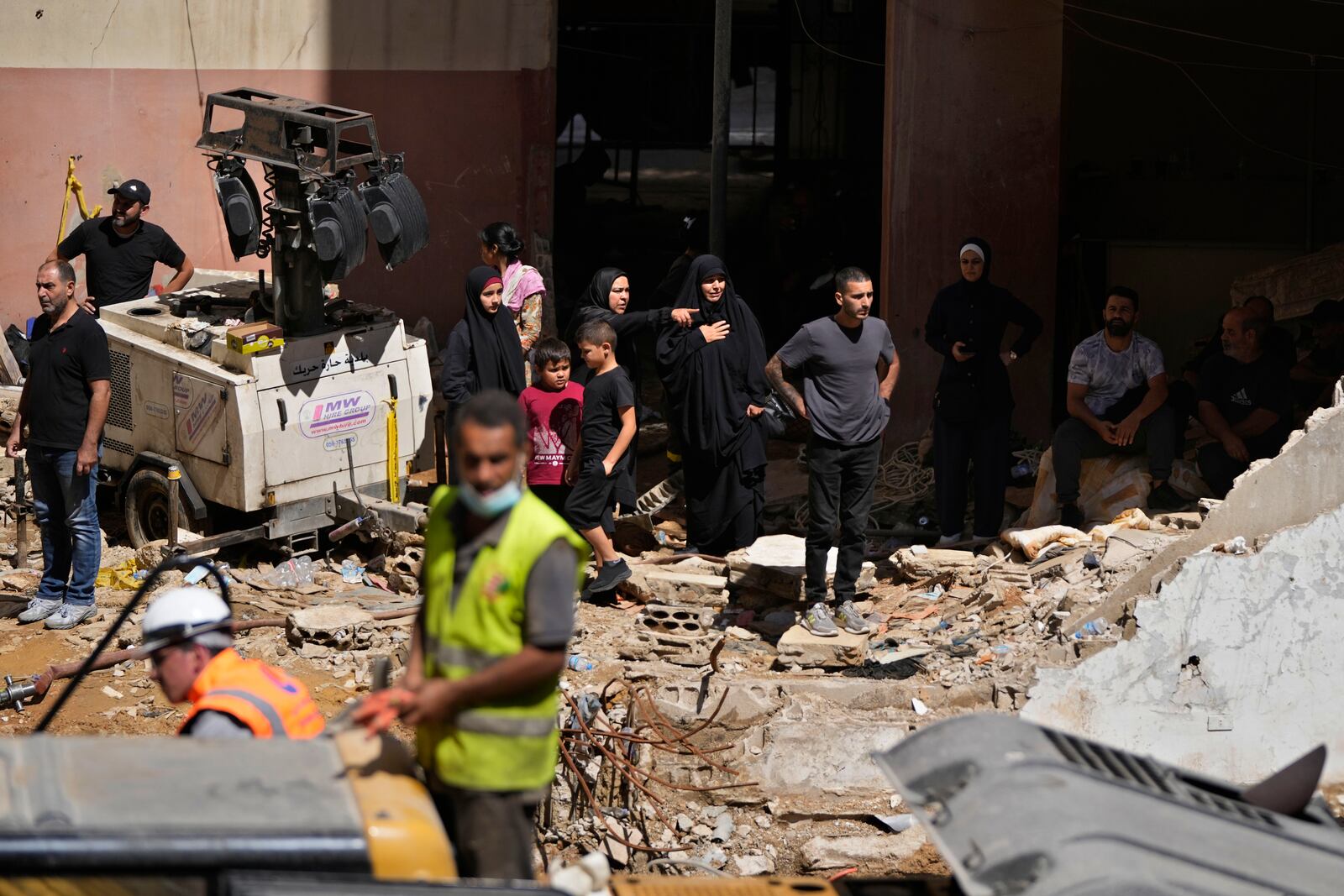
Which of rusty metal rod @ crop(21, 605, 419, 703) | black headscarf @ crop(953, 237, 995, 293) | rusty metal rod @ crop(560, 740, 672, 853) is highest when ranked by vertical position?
black headscarf @ crop(953, 237, 995, 293)

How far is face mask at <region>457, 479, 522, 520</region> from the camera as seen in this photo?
380cm

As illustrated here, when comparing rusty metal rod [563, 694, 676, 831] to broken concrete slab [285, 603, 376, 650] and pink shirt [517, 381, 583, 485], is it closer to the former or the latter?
broken concrete slab [285, 603, 376, 650]

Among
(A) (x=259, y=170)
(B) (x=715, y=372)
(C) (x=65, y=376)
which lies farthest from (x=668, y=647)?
(A) (x=259, y=170)

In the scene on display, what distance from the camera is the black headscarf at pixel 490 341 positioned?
972cm

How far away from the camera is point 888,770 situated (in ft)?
13.4

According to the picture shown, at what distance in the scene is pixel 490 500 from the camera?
3.81 meters

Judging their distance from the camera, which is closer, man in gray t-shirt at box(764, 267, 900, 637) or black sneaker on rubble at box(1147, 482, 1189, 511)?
man in gray t-shirt at box(764, 267, 900, 637)

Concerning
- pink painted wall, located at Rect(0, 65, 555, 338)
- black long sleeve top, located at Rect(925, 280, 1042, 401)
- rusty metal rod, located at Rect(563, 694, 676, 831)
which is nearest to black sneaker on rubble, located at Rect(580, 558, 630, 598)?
rusty metal rod, located at Rect(563, 694, 676, 831)

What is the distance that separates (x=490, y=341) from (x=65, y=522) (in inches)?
105

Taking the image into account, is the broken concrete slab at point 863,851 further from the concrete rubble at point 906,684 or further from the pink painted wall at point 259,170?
the pink painted wall at point 259,170

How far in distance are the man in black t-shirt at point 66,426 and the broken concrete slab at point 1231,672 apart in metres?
5.21

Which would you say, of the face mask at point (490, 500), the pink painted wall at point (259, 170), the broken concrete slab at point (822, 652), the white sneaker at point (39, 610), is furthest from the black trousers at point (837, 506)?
the pink painted wall at point (259, 170)

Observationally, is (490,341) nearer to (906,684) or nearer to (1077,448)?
(906,684)

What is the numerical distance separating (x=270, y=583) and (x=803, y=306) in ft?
23.9
